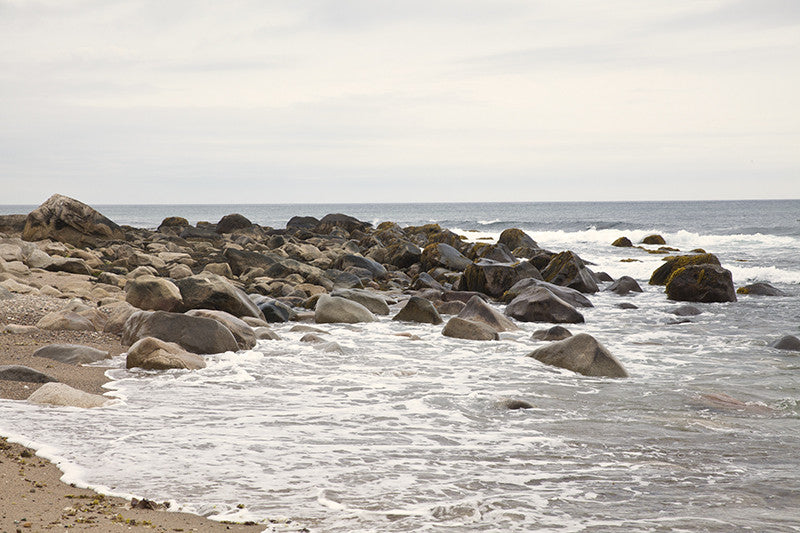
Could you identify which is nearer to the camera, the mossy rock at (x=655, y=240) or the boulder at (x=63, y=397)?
the boulder at (x=63, y=397)

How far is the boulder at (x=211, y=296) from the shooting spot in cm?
1174

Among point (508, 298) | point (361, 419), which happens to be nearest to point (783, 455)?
point (361, 419)

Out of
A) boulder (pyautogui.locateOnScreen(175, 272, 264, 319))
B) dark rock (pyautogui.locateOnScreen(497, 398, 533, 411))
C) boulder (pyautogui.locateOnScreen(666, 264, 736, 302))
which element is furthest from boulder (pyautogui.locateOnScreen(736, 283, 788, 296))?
dark rock (pyautogui.locateOnScreen(497, 398, 533, 411))

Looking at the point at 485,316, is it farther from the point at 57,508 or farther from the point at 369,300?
the point at 57,508

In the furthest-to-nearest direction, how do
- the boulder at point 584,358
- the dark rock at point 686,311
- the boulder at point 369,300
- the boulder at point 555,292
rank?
1. the boulder at point 555,292
2. the dark rock at point 686,311
3. the boulder at point 369,300
4. the boulder at point 584,358

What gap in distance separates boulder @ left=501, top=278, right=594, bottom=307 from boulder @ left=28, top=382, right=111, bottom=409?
10523 mm

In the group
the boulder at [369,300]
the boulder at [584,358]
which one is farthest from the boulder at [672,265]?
the boulder at [584,358]

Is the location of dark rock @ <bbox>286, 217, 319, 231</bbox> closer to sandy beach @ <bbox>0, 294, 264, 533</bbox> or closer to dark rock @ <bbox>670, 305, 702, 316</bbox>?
dark rock @ <bbox>670, 305, 702, 316</bbox>

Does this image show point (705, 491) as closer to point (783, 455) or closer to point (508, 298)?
point (783, 455)

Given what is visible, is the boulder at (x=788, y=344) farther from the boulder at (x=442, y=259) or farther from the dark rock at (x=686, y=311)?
the boulder at (x=442, y=259)

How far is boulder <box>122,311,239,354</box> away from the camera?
916 centimetres

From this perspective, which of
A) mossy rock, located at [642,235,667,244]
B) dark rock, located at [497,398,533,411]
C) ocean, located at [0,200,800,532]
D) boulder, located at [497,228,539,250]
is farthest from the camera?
mossy rock, located at [642,235,667,244]

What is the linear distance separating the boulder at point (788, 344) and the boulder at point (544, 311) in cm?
374

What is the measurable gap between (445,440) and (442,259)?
54.0 ft
